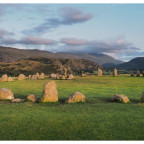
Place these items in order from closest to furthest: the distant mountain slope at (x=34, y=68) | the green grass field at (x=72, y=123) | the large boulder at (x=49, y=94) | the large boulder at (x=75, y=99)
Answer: the green grass field at (x=72, y=123)
the large boulder at (x=75, y=99)
the large boulder at (x=49, y=94)
the distant mountain slope at (x=34, y=68)

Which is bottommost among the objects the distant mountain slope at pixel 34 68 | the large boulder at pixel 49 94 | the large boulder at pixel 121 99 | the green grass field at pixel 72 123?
the green grass field at pixel 72 123

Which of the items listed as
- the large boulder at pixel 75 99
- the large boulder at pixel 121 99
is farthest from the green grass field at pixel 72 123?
the large boulder at pixel 121 99

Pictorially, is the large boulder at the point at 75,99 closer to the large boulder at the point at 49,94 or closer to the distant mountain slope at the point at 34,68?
the large boulder at the point at 49,94

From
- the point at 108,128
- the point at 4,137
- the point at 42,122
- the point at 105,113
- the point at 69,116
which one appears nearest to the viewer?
the point at 4,137

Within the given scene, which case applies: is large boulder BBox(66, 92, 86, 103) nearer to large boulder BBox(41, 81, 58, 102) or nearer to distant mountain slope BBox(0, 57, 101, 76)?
large boulder BBox(41, 81, 58, 102)

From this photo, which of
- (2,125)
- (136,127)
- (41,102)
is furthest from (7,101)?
(136,127)

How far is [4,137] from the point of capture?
872 centimetres

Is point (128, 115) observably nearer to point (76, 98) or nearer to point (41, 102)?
point (76, 98)

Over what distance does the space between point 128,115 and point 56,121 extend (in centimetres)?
459

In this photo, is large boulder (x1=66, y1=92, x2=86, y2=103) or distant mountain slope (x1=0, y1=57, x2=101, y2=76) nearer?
large boulder (x1=66, y1=92, x2=86, y2=103)

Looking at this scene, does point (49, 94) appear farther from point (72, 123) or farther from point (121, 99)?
point (72, 123)

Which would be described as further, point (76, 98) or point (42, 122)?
point (76, 98)

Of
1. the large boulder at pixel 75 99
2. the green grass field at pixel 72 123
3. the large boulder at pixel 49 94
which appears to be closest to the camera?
the green grass field at pixel 72 123

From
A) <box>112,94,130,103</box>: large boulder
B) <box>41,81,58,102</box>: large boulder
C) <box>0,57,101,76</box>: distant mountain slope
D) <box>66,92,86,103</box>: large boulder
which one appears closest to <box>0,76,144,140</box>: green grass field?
<box>66,92,86,103</box>: large boulder
